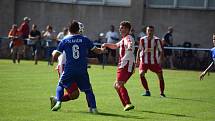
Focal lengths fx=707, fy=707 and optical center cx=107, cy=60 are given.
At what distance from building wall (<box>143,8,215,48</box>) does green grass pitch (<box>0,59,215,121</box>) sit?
40.3ft

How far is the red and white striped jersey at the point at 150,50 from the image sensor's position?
20.2m

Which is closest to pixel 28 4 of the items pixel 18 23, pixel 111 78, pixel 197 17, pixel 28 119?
pixel 18 23

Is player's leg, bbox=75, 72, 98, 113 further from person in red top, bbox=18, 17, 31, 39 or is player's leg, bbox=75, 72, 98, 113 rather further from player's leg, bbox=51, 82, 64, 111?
person in red top, bbox=18, 17, 31, 39

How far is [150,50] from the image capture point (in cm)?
2030

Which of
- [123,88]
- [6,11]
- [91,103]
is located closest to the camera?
[91,103]

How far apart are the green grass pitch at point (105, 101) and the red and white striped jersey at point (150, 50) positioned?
3.11ft

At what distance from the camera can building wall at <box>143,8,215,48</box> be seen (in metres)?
37.8

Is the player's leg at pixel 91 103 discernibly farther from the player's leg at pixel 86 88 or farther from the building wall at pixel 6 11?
the building wall at pixel 6 11

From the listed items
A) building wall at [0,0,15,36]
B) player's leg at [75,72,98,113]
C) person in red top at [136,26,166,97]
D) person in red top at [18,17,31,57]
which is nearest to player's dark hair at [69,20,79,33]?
player's leg at [75,72,98,113]

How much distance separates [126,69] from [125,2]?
78.1 feet

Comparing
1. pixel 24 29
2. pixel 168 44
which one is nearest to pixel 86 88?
pixel 24 29

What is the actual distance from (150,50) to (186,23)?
59.5ft

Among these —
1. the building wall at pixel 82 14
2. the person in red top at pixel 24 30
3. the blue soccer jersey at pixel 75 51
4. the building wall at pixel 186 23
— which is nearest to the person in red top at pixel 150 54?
the blue soccer jersey at pixel 75 51

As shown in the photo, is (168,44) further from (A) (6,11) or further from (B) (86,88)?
(B) (86,88)
